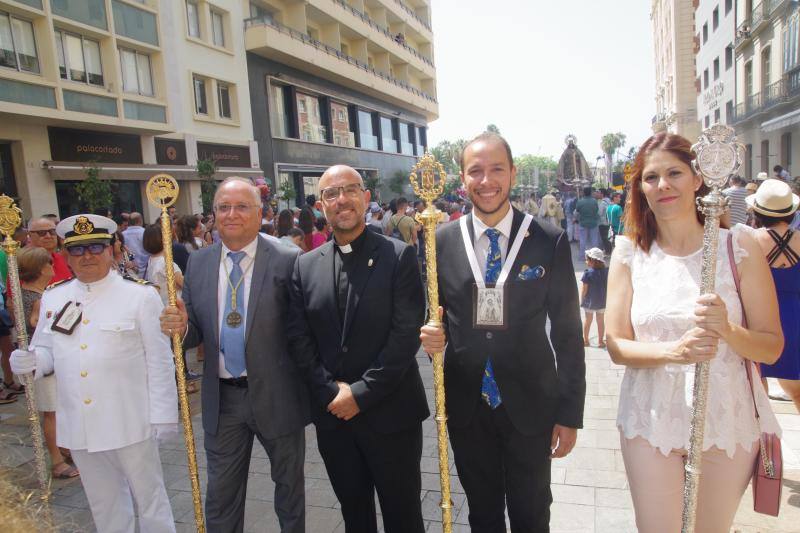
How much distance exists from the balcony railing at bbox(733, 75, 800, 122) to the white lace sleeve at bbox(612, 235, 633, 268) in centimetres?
2537

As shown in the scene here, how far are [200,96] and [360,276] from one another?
19826mm

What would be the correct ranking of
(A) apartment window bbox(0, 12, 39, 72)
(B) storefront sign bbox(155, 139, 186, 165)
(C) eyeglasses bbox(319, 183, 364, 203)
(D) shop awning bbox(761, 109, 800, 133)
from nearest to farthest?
1. (C) eyeglasses bbox(319, 183, 364, 203)
2. (A) apartment window bbox(0, 12, 39, 72)
3. (B) storefront sign bbox(155, 139, 186, 165)
4. (D) shop awning bbox(761, 109, 800, 133)

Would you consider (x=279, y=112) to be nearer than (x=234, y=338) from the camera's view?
No

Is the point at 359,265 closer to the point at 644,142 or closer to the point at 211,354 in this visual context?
the point at 211,354

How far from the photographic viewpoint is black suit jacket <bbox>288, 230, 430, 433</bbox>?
2.64 metres

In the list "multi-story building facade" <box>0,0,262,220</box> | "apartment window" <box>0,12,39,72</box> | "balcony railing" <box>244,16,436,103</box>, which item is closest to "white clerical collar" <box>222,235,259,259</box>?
"multi-story building facade" <box>0,0,262,220</box>

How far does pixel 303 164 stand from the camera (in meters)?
24.9

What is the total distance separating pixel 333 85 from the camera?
27.5 meters

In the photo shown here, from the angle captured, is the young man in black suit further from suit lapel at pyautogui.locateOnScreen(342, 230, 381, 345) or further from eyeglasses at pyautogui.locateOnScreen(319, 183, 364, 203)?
eyeglasses at pyautogui.locateOnScreen(319, 183, 364, 203)

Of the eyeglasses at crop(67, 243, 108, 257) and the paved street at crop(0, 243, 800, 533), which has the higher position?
the eyeglasses at crop(67, 243, 108, 257)

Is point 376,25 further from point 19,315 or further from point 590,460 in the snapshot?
point 19,315

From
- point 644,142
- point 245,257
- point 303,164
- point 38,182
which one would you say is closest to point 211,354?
point 245,257

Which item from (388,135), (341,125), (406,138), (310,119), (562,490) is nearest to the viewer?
(562,490)

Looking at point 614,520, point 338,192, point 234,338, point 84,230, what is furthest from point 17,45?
point 614,520
